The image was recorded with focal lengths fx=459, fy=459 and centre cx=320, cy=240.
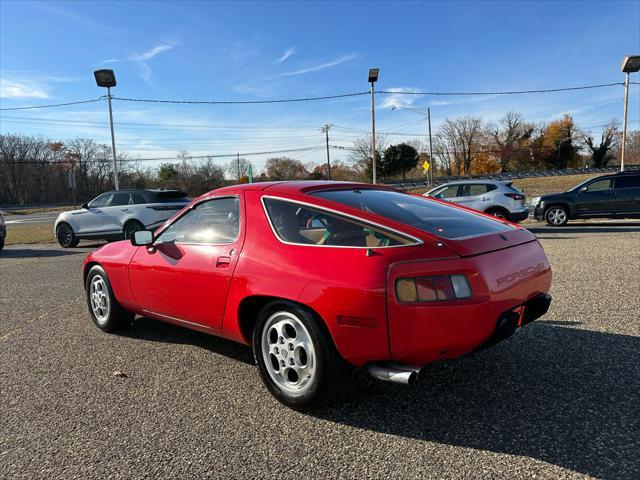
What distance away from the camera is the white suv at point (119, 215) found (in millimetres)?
13234

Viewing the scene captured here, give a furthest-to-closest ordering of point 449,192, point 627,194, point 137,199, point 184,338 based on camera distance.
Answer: point 449,192 < point 627,194 < point 137,199 < point 184,338

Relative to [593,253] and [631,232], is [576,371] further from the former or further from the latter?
[631,232]

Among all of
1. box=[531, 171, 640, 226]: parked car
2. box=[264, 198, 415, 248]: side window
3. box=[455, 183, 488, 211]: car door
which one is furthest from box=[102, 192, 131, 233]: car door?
box=[531, 171, 640, 226]: parked car

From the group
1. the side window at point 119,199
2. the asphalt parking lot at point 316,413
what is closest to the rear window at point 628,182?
the asphalt parking lot at point 316,413

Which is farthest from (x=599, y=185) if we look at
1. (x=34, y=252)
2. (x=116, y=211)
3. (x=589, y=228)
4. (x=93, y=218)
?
(x=34, y=252)

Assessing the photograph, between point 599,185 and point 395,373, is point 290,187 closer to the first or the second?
point 395,373

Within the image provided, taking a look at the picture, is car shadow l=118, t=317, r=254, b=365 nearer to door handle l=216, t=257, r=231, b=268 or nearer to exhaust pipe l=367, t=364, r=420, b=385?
door handle l=216, t=257, r=231, b=268

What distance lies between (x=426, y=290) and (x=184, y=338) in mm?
2906

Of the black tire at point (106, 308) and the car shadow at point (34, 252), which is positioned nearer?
the black tire at point (106, 308)

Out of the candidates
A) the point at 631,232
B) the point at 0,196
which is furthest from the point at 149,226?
the point at 0,196

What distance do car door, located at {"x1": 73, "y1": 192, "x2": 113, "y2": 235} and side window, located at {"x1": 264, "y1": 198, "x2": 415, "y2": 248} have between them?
1179 centimetres

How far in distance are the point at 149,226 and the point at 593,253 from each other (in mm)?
11060

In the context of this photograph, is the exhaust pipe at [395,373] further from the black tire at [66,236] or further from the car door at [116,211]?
the black tire at [66,236]

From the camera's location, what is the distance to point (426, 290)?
2492mm
